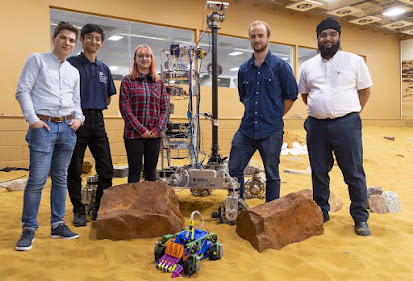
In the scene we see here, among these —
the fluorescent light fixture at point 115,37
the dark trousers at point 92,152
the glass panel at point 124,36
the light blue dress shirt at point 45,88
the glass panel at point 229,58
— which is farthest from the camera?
the glass panel at point 229,58

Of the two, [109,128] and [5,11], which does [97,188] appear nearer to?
[109,128]

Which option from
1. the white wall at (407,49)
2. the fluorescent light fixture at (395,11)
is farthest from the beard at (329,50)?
the white wall at (407,49)

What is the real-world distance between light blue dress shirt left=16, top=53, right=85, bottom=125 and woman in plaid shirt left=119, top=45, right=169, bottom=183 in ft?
1.76

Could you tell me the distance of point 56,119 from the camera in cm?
234

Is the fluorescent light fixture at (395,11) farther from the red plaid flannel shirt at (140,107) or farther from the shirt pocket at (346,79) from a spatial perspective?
the red plaid flannel shirt at (140,107)

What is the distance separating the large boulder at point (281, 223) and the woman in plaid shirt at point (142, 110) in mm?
965

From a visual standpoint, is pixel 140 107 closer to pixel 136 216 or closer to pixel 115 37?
pixel 136 216

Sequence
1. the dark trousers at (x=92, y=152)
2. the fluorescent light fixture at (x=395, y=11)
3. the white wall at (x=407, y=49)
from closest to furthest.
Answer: the dark trousers at (x=92, y=152), the fluorescent light fixture at (x=395, y=11), the white wall at (x=407, y=49)

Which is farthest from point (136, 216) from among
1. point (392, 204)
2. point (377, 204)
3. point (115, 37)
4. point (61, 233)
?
point (115, 37)

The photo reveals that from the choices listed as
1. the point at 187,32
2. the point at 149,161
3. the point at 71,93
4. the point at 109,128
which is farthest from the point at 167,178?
the point at 187,32

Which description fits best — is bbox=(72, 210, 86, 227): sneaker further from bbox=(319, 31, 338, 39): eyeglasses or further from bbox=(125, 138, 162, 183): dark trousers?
bbox=(319, 31, 338, 39): eyeglasses

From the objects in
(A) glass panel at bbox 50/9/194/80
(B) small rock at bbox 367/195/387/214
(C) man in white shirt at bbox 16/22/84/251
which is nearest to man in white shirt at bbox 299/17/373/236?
(B) small rock at bbox 367/195/387/214

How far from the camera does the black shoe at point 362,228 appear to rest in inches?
102

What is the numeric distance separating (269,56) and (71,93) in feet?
5.03
